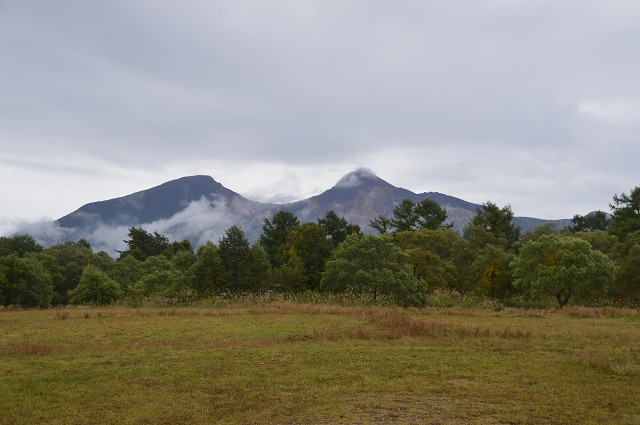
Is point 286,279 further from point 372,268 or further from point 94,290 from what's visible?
point 94,290

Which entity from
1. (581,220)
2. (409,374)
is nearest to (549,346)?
(409,374)

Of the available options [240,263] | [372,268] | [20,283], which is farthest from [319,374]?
[20,283]

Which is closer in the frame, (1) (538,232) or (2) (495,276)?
(2) (495,276)

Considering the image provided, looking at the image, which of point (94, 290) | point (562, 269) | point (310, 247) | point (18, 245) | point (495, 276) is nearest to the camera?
point (562, 269)

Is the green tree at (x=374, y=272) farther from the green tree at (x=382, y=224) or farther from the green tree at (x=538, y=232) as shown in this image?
the green tree at (x=382, y=224)

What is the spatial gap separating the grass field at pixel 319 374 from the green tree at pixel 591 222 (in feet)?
352

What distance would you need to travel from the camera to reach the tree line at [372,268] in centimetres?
4008

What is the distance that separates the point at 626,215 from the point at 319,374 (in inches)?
3500

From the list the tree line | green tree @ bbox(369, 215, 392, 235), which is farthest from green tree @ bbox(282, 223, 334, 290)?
green tree @ bbox(369, 215, 392, 235)

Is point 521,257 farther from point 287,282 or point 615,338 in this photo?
point 287,282

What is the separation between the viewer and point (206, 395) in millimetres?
11594

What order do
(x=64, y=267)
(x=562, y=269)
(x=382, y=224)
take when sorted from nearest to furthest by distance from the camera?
(x=562, y=269), (x=64, y=267), (x=382, y=224)

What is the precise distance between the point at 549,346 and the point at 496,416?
406 inches

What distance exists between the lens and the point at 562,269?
126 feet
